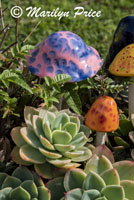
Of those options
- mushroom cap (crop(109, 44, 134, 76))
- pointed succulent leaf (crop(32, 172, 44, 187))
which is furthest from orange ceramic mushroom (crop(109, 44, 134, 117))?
pointed succulent leaf (crop(32, 172, 44, 187))

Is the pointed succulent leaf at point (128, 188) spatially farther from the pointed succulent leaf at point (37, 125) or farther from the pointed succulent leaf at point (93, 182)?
the pointed succulent leaf at point (37, 125)

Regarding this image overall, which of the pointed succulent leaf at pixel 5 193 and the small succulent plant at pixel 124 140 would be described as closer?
the pointed succulent leaf at pixel 5 193

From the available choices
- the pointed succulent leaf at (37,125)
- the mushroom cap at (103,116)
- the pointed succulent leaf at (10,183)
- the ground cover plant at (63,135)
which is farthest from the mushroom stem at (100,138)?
the pointed succulent leaf at (10,183)

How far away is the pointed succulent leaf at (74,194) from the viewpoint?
1.00 metres

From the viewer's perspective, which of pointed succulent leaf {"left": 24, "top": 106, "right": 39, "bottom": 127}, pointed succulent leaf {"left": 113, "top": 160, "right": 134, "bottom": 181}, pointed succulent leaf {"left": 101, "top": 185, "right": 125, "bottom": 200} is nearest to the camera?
pointed succulent leaf {"left": 101, "top": 185, "right": 125, "bottom": 200}

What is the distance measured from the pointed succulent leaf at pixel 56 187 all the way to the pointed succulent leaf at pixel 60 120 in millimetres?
184

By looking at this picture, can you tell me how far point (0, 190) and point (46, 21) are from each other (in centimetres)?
269

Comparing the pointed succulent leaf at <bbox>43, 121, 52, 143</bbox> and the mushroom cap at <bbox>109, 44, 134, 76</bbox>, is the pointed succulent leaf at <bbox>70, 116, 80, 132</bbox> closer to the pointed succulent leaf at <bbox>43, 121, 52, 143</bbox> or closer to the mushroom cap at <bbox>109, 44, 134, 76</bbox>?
the pointed succulent leaf at <bbox>43, 121, 52, 143</bbox>

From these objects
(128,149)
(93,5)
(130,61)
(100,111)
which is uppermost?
(93,5)

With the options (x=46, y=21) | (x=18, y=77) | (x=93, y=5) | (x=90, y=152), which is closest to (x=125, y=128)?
(x=90, y=152)

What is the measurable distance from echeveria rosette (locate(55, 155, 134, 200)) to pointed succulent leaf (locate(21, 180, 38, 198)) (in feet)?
0.30

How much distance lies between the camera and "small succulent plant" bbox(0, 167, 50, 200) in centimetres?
105

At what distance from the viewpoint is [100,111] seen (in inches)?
43.1

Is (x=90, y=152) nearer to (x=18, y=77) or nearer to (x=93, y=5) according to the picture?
(x=18, y=77)
